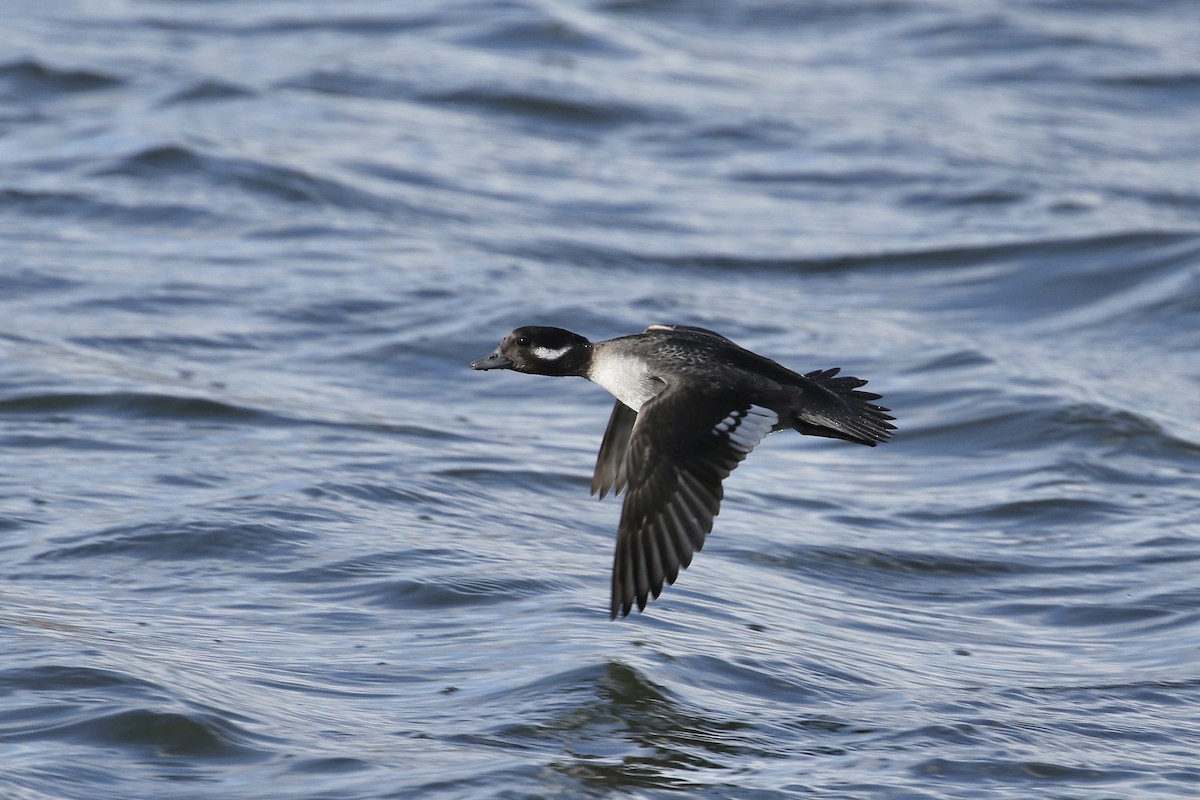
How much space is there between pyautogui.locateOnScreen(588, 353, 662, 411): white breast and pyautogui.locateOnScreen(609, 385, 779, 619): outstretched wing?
0.22 m

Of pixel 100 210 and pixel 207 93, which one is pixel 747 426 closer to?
pixel 100 210

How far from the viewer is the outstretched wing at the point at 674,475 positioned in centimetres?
536

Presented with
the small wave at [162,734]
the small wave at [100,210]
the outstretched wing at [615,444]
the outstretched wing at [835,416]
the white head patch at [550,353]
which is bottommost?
the small wave at [162,734]

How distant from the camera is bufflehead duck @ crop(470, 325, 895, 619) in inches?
A: 213

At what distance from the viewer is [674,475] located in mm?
5523

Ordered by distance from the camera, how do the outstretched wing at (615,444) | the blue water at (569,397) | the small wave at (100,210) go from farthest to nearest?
the small wave at (100,210) → the outstretched wing at (615,444) → the blue water at (569,397)

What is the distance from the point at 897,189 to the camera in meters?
12.9

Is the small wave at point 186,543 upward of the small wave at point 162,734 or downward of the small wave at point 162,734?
upward

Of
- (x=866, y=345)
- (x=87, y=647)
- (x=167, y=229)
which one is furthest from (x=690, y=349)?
(x=167, y=229)

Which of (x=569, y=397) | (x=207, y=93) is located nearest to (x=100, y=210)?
(x=207, y=93)

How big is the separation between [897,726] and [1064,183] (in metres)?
8.29

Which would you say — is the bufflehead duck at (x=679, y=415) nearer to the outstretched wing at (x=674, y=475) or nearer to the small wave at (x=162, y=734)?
the outstretched wing at (x=674, y=475)

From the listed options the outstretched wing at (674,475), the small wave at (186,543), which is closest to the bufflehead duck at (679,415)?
the outstretched wing at (674,475)

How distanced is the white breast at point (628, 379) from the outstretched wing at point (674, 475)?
8.7 inches
